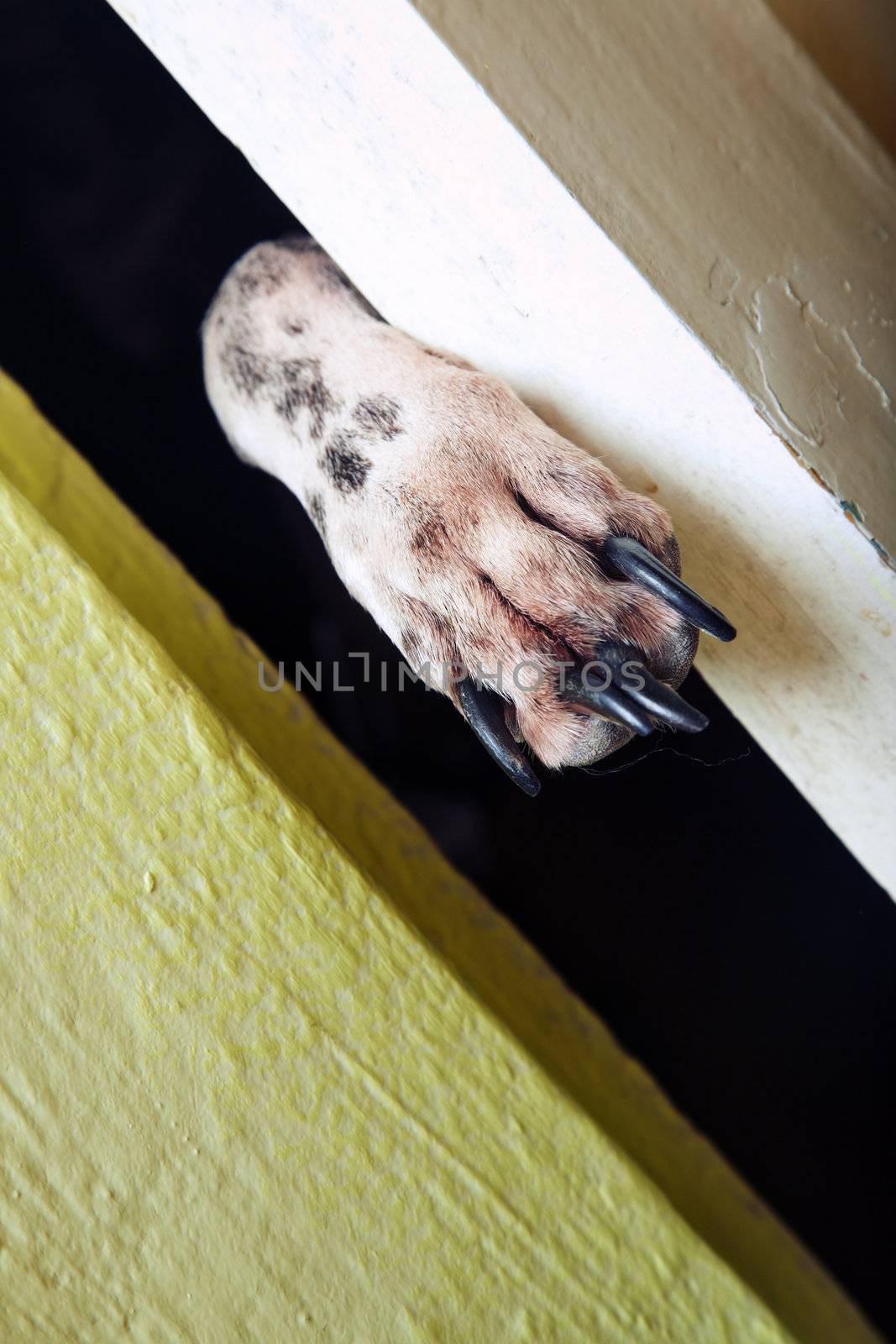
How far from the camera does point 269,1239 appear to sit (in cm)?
46

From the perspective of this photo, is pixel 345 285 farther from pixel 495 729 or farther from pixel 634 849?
pixel 634 849

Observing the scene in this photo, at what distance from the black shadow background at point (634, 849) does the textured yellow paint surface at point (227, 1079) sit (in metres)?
0.08

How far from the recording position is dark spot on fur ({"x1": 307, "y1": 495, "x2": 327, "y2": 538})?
0.54 meters

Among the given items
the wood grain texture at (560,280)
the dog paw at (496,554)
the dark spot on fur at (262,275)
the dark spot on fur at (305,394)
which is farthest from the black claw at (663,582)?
the dark spot on fur at (262,275)

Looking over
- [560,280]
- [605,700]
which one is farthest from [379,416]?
[605,700]

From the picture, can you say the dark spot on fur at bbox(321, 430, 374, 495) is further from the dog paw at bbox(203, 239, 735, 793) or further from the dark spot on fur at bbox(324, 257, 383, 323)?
the dark spot on fur at bbox(324, 257, 383, 323)

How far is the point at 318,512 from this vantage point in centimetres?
54

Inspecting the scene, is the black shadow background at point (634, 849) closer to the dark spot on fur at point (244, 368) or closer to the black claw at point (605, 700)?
the dark spot on fur at point (244, 368)

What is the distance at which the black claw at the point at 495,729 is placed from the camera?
45cm

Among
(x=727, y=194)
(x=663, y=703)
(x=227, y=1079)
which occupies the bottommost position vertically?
(x=227, y=1079)

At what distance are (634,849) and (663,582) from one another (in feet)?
0.83

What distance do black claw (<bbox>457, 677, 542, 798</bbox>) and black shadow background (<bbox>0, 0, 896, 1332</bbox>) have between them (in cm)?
11

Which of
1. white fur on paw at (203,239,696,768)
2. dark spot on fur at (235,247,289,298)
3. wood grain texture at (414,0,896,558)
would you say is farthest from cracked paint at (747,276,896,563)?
dark spot on fur at (235,247,289,298)

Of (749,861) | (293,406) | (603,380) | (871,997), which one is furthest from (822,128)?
(871,997)
